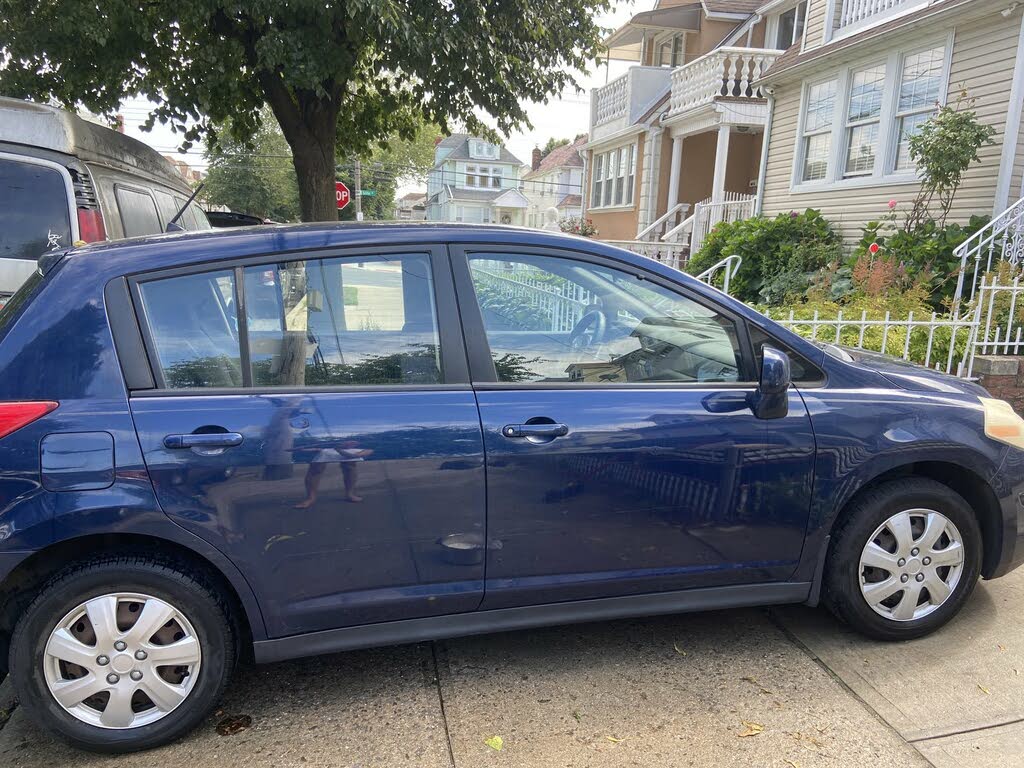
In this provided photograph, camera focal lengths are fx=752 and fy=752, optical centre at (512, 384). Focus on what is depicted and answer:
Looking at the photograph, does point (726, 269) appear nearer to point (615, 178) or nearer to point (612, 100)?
point (615, 178)

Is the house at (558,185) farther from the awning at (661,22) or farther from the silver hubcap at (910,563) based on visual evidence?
the silver hubcap at (910,563)

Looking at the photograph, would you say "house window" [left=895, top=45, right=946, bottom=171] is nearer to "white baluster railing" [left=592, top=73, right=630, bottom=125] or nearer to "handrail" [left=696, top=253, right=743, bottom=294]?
"handrail" [left=696, top=253, right=743, bottom=294]

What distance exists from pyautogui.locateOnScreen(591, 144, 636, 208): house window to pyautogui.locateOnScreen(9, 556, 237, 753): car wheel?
20567 millimetres

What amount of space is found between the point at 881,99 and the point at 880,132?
55cm

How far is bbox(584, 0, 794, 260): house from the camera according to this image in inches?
631

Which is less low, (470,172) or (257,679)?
(470,172)

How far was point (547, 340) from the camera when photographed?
289 cm

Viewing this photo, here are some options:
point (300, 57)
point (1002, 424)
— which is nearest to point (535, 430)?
point (1002, 424)

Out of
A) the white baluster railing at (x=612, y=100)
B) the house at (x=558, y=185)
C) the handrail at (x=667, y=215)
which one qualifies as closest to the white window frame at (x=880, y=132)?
the handrail at (x=667, y=215)

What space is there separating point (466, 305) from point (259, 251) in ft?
2.45

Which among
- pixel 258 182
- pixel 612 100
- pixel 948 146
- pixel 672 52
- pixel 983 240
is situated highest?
pixel 672 52

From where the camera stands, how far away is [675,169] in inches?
743

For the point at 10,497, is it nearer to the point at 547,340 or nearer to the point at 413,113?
the point at 547,340

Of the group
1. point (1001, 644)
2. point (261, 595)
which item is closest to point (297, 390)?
point (261, 595)
